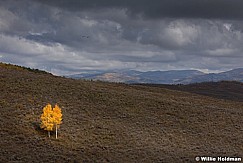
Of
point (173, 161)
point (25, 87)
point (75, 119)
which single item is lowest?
point (173, 161)

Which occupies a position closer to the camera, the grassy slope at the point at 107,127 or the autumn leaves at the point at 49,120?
the grassy slope at the point at 107,127

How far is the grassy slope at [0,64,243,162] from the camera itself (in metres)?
40.8

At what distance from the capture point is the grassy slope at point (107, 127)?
4075 cm

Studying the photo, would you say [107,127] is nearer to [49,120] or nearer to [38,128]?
[49,120]

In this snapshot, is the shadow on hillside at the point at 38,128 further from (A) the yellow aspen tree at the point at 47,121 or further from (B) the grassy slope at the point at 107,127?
(A) the yellow aspen tree at the point at 47,121

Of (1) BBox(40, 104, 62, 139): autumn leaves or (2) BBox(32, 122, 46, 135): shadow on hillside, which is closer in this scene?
(2) BBox(32, 122, 46, 135): shadow on hillside

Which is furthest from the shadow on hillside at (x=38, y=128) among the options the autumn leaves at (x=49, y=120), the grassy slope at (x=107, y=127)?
the autumn leaves at (x=49, y=120)

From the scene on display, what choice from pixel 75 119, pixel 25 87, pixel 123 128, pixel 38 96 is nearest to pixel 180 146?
pixel 123 128

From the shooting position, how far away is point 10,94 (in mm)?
61469

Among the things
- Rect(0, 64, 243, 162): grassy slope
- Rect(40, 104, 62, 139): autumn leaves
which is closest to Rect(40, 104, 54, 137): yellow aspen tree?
Rect(40, 104, 62, 139): autumn leaves

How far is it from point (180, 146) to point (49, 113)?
19588 millimetres

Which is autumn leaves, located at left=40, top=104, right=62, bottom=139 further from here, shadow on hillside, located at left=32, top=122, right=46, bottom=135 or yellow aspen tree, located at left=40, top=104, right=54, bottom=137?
shadow on hillside, located at left=32, top=122, right=46, bottom=135

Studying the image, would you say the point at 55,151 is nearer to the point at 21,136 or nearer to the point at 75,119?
the point at 21,136

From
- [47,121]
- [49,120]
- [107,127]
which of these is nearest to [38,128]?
[47,121]
